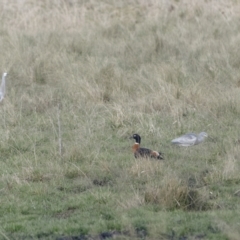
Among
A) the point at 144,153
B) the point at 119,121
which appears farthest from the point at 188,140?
the point at 119,121

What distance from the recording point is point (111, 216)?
6.54m

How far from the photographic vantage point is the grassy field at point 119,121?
6559mm

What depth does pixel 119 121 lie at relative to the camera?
9.98 metres

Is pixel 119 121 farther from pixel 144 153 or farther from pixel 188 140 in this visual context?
pixel 144 153

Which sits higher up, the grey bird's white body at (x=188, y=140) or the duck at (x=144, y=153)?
the duck at (x=144, y=153)

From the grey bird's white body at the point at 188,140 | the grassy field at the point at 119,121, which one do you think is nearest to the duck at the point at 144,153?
the grassy field at the point at 119,121

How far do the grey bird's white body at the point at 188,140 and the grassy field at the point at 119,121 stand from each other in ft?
0.34

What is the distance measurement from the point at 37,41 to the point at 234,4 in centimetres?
546

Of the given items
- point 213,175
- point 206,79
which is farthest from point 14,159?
point 206,79

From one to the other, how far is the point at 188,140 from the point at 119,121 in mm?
1446

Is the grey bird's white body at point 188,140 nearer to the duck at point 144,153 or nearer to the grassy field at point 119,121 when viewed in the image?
the grassy field at point 119,121

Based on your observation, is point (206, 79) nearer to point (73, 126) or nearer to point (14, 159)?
point (73, 126)

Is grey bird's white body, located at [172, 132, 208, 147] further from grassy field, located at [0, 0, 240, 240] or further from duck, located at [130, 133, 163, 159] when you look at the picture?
duck, located at [130, 133, 163, 159]

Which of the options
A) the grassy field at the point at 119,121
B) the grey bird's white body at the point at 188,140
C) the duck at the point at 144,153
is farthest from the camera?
the grey bird's white body at the point at 188,140
